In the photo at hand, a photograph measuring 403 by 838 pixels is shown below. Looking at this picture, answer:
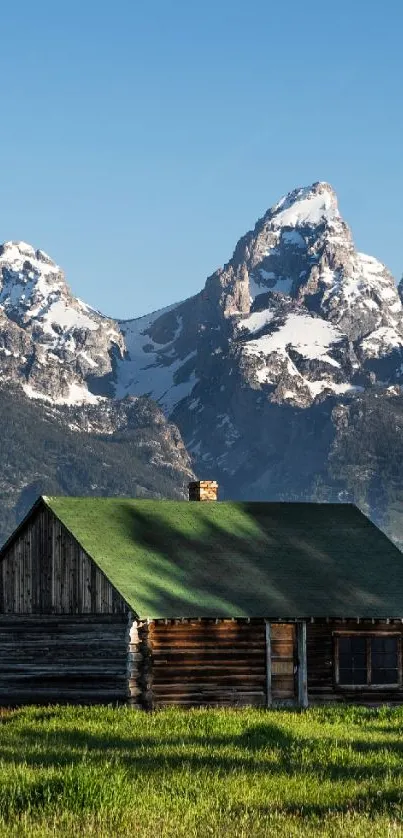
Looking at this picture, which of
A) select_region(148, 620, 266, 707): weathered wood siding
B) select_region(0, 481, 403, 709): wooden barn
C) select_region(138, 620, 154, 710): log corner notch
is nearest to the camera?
select_region(138, 620, 154, 710): log corner notch

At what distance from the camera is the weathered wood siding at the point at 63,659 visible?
41.6 meters

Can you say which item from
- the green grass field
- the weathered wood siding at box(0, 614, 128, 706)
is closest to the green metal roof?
the weathered wood siding at box(0, 614, 128, 706)

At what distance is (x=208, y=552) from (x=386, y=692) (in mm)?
6198

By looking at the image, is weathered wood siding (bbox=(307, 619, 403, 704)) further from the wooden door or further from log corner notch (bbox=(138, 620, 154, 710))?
log corner notch (bbox=(138, 620, 154, 710))

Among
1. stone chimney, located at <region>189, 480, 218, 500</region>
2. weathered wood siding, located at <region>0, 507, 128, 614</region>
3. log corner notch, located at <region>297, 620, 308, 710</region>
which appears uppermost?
stone chimney, located at <region>189, 480, 218, 500</region>

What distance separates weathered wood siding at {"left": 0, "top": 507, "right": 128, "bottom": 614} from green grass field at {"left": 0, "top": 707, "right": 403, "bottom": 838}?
11.2 m

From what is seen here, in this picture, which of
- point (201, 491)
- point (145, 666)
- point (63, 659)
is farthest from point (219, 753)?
point (201, 491)

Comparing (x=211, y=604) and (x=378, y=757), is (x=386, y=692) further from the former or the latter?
(x=378, y=757)

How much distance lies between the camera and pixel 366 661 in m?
43.7

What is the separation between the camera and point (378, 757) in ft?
75.5

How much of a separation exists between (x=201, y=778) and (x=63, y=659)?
23.4 m

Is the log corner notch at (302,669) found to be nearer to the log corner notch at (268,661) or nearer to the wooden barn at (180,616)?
the wooden barn at (180,616)

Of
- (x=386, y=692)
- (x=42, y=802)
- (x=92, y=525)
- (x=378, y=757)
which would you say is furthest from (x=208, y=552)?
(x=42, y=802)

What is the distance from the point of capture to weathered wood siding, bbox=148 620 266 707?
41312mm
